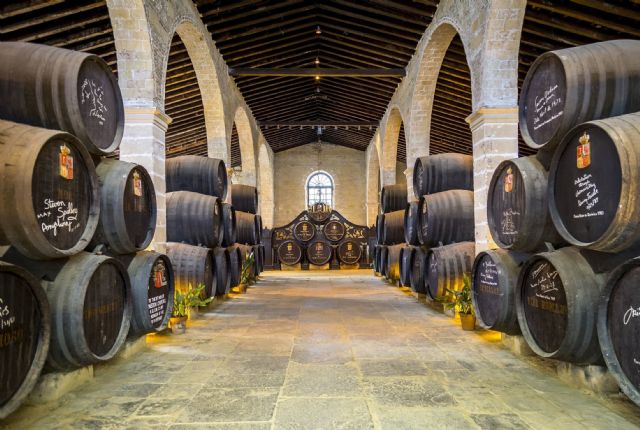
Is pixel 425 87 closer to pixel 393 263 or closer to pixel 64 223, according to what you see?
pixel 393 263

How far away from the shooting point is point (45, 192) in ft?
8.39

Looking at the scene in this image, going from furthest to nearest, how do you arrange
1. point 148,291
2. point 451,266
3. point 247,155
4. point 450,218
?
point 247,155, point 450,218, point 451,266, point 148,291

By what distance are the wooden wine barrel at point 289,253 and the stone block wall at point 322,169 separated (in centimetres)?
781

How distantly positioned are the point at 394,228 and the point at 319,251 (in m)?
4.70

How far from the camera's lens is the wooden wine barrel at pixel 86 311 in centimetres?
266

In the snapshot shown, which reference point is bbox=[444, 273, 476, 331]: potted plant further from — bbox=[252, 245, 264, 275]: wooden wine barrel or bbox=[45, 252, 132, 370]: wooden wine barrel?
bbox=[252, 245, 264, 275]: wooden wine barrel

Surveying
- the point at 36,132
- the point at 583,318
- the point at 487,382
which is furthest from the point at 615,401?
the point at 36,132

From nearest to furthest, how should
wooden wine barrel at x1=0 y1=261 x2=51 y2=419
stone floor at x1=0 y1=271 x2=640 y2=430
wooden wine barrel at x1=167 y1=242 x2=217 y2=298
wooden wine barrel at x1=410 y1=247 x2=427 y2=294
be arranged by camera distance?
wooden wine barrel at x1=0 y1=261 x2=51 y2=419 < stone floor at x1=0 y1=271 x2=640 y2=430 < wooden wine barrel at x1=167 y1=242 x2=217 y2=298 < wooden wine barrel at x1=410 y1=247 x2=427 y2=294

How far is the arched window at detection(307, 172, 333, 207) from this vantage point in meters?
22.1

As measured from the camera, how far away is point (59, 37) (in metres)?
6.87

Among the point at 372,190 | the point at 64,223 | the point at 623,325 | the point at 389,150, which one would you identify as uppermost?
the point at 389,150

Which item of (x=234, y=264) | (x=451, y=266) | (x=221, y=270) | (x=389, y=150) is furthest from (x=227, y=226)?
(x=389, y=150)

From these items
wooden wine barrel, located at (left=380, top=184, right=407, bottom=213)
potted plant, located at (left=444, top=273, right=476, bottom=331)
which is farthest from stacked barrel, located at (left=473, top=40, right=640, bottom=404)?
wooden wine barrel, located at (left=380, top=184, right=407, bottom=213)

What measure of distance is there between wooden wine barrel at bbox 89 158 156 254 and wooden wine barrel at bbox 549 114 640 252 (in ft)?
10.0
